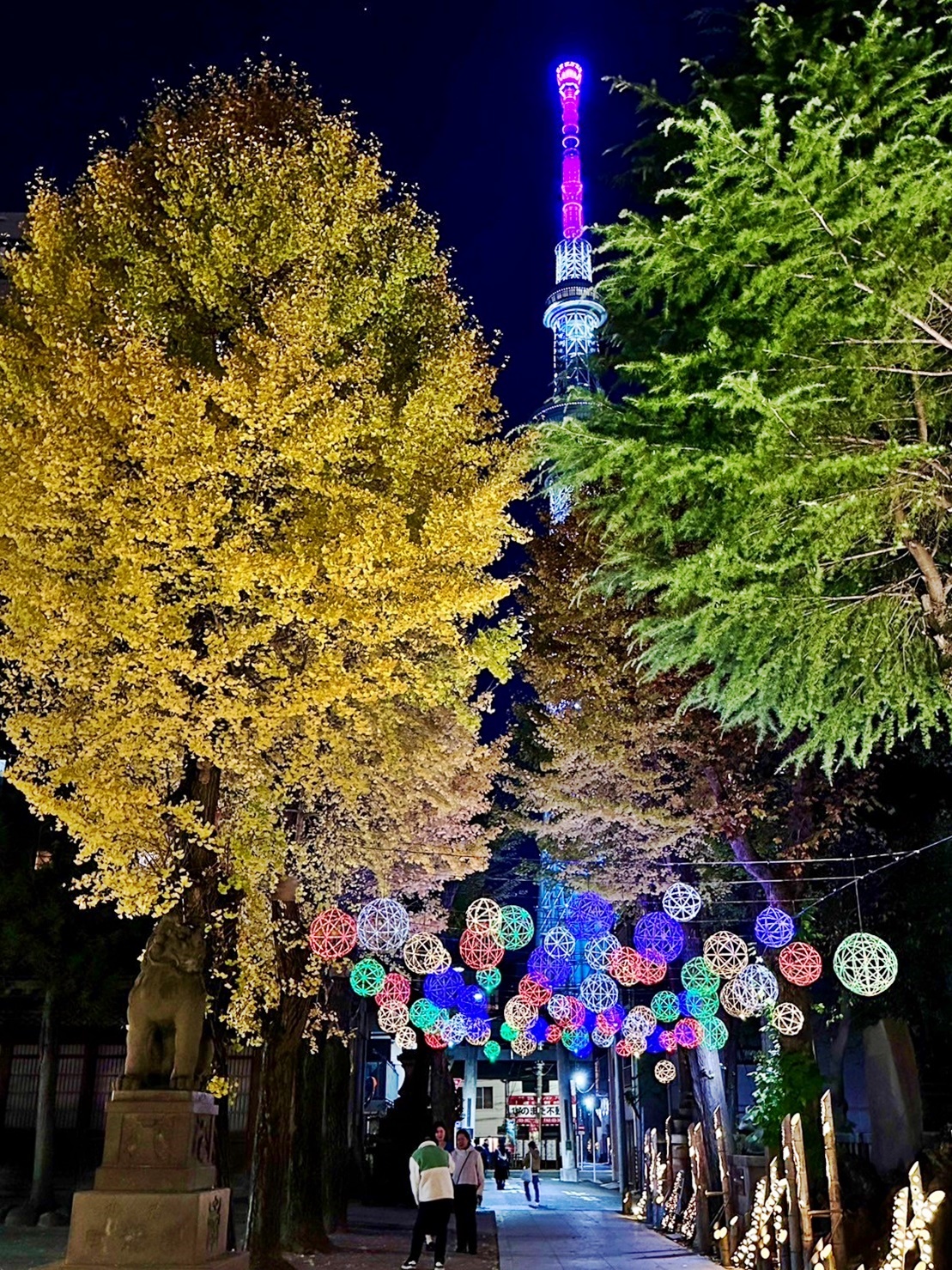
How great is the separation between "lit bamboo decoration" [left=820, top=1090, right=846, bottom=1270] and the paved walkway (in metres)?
4.75

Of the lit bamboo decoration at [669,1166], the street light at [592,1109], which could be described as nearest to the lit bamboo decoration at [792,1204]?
the lit bamboo decoration at [669,1166]

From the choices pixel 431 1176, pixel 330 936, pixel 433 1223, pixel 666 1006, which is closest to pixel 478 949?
pixel 330 936

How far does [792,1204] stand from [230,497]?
9.14m

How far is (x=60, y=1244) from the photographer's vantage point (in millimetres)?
16922

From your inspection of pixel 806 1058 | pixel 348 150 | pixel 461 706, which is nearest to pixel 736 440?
pixel 461 706

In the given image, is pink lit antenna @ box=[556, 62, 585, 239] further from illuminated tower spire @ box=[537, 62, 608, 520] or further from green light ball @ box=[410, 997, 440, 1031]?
green light ball @ box=[410, 997, 440, 1031]

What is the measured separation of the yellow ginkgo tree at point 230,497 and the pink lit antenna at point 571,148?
9603 centimetres

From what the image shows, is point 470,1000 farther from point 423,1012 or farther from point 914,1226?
point 914,1226

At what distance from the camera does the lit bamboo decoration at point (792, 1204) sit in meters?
10.6

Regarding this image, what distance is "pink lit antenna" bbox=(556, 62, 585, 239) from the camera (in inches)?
4013

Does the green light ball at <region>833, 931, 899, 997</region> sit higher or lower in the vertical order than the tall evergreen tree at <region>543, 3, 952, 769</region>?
lower

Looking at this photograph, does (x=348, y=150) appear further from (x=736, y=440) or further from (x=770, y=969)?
(x=770, y=969)

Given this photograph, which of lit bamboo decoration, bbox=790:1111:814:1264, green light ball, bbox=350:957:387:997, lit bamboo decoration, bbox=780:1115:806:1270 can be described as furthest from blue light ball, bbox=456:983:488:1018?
lit bamboo decoration, bbox=790:1111:814:1264

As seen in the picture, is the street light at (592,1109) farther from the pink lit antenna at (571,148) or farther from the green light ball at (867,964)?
the pink lit antenna at (571,148)
